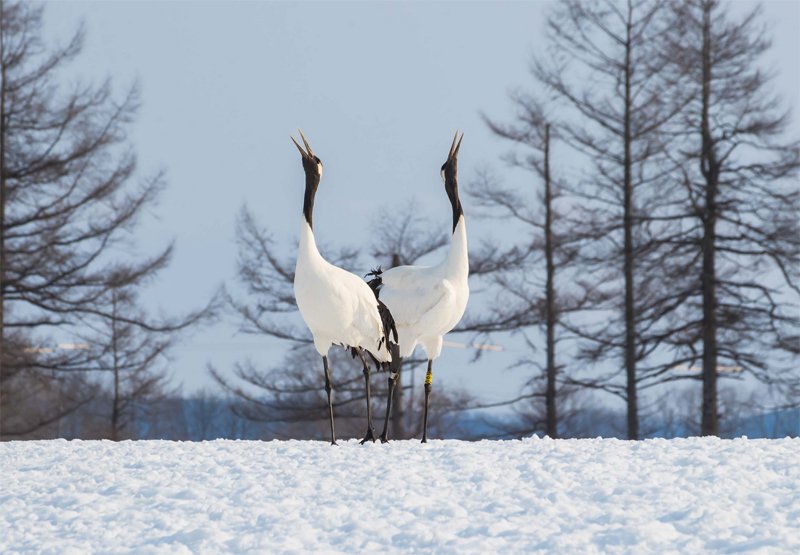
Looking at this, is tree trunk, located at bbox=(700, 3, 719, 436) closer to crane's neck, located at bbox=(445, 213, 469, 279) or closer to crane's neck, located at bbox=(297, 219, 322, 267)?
crane's neck, located at bbox=(445, 213, 469, 279)

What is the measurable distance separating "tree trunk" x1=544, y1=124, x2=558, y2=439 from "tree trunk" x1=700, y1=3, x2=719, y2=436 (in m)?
2.80

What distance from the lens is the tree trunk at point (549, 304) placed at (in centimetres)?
2133

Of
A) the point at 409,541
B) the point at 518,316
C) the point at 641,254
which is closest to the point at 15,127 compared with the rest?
the point at 518,316

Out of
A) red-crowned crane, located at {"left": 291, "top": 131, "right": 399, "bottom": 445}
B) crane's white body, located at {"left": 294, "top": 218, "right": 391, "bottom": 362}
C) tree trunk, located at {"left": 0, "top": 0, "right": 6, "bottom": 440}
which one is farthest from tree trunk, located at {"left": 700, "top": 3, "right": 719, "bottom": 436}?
tree trunk, located at {"left": 0, "top": 0, "right": 6, "bottom": 440}

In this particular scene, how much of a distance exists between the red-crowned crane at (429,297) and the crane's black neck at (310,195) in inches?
45.7

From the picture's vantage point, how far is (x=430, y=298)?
10.5m

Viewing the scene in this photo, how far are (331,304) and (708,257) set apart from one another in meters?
12.1

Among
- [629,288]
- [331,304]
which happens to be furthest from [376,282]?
[629,288]

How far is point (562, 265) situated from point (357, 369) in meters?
6.94

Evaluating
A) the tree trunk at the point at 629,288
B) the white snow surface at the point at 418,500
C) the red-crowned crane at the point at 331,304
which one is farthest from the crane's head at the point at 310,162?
the tree trunk at the point at 629,288

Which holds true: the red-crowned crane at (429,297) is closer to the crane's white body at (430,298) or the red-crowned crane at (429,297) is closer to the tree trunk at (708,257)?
the crane's white body at (430,298)

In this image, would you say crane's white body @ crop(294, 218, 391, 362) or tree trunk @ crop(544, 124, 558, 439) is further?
tree trunk @ crop(544, 124, 558, 439)

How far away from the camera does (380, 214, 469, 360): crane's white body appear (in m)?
10.5

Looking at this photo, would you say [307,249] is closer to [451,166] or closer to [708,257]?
[451,166]
